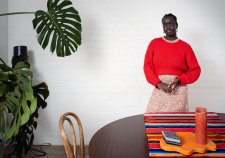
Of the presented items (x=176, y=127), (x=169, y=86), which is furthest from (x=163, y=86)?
(x=176, y=127)

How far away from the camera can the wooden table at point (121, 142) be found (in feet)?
4.24

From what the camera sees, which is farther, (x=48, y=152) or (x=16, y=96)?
(x=48, y=152)

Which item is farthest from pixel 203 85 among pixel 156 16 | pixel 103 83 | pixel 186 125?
pixel 186 125

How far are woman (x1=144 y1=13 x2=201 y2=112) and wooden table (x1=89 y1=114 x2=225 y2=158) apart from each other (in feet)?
2.14

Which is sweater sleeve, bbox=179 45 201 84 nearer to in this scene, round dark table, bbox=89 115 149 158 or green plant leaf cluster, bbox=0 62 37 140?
round dark table, bbox=89 115 149 158

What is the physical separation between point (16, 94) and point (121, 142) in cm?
93

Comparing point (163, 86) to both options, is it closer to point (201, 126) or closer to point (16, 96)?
point (201, 126)

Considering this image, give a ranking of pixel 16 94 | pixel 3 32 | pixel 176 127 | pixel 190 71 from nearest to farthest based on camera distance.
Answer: pixel 176 127, pixel 16 94, pixel 190 71, pixel 3 32

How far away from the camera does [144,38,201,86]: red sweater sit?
244 centimetres

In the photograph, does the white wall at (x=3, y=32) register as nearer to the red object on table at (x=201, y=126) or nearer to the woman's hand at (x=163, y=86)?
the woman's hand at (x=163, y=86)

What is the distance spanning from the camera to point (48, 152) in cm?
335

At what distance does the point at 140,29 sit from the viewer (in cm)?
332

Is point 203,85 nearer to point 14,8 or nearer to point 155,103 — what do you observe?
point 155,103

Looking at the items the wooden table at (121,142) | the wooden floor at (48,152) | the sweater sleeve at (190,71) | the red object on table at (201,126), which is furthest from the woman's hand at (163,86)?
the wooden floor at (48,152)
